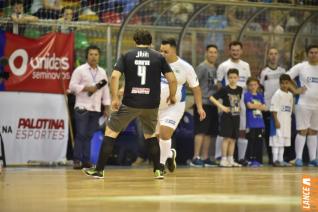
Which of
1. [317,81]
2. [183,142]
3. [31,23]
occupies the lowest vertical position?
[183,142]

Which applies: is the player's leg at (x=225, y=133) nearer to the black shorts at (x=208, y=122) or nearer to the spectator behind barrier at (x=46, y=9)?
the black shorts at (x=208, y=122)

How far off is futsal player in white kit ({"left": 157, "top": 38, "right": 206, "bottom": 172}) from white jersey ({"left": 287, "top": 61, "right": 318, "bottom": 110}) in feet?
15.1

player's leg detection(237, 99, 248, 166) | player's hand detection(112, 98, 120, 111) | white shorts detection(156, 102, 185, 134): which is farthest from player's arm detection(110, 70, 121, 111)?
player's leg detection(237, 99, 248, 166)

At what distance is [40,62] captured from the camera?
15727 millimetres

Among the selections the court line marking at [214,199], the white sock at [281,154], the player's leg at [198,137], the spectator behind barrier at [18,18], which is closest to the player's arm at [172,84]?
the court line marking at [214,199]

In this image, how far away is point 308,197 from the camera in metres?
6.93

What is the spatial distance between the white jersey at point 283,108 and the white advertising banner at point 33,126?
435cm

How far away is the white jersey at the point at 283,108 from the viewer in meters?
16.8

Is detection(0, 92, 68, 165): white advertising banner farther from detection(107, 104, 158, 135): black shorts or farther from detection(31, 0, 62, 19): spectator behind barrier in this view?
detection(107, 104, 158, 135): black shorts

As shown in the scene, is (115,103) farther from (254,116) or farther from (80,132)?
(254,116)

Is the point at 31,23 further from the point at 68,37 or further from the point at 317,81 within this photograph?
the point at 317,81

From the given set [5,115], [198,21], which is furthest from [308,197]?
[198,21]

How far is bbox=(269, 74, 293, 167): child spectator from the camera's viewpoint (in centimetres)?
1677

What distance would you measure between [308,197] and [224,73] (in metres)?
9.74
